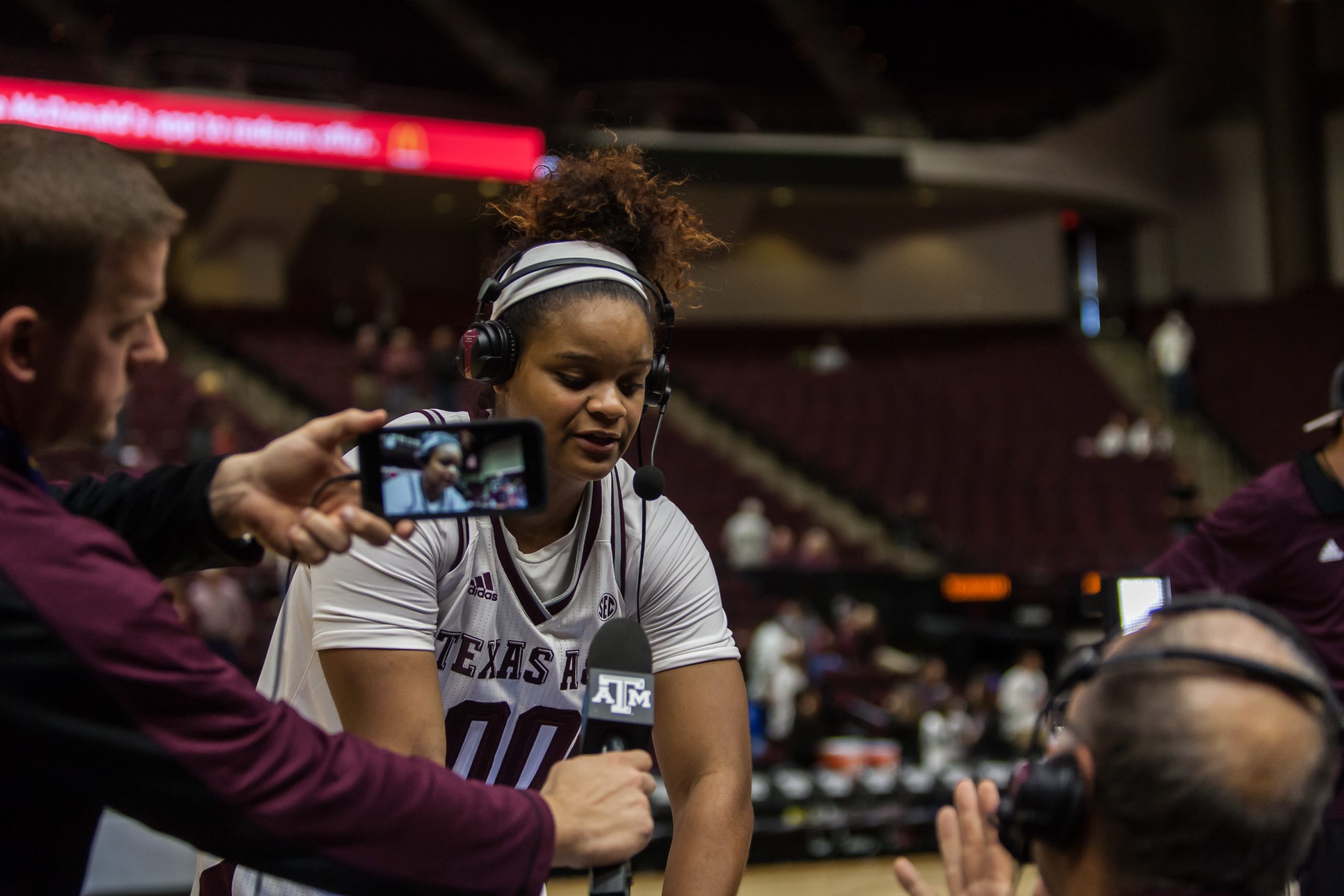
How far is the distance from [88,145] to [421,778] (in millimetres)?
689

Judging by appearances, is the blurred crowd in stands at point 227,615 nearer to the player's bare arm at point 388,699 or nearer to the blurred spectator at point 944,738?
the blurred spectator at point 944,738

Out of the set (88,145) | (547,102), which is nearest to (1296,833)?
(88,145)

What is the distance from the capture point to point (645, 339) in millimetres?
1895

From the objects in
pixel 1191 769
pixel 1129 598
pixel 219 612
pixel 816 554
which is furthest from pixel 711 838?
pixel 816 554

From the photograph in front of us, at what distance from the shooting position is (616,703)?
1392 mm

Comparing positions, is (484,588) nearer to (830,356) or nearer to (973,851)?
(973,851)

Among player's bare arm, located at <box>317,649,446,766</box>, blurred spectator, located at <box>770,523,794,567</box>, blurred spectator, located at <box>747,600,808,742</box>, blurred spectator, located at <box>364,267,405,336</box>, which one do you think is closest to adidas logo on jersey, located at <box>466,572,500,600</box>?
player's bare arm, located at <box>317,649,446,766</box>

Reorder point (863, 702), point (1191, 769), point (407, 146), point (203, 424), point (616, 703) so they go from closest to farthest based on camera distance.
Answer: point (1191, 769) → point (616, 703) → point (863, 702) → point (203, 424) → point (407, 146)

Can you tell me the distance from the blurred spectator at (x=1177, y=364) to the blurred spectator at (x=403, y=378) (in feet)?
33.7

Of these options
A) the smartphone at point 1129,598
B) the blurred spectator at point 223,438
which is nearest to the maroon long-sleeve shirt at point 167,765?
the smartphone at point 1129,598

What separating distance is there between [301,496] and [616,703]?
43cm

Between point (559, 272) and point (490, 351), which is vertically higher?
point (559, 272)

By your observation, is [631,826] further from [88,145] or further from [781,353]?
[781,353]

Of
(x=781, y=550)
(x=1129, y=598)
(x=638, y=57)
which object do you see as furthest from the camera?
(x=638, y=57)
